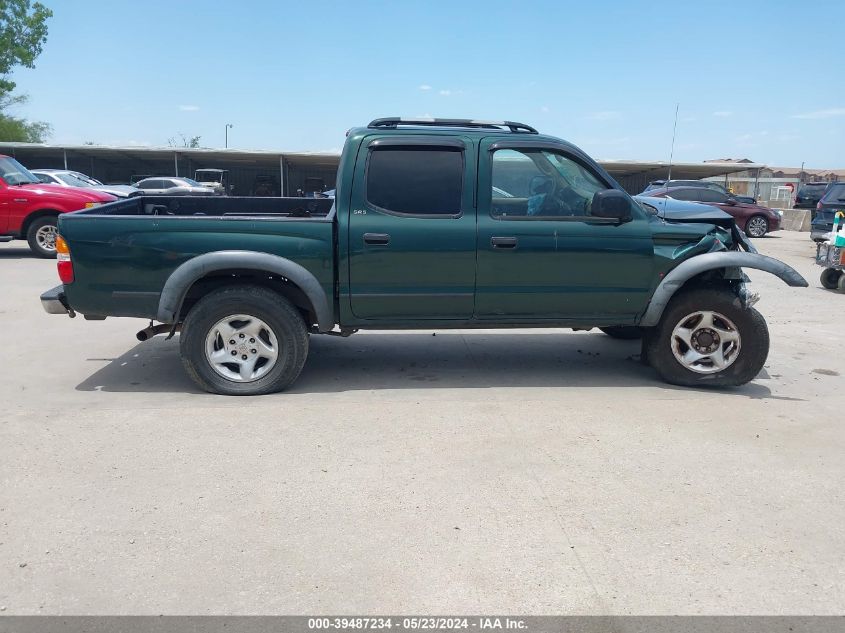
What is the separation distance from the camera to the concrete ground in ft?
9.85

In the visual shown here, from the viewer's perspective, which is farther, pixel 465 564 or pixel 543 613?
pixel 465 564

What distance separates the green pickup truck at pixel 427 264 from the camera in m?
5.24

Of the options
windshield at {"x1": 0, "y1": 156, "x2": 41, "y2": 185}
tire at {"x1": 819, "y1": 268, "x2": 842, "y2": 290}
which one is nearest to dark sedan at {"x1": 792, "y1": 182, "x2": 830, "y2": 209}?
tire at {"x1": 819, "y1": 268, "x2": 842, "y2": 290}

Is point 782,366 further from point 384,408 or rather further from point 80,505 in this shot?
point 80,505

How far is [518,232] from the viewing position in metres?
5.44

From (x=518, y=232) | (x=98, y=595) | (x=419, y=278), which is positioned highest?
(x=518, y=232)

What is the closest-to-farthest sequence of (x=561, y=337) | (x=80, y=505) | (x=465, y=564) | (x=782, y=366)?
(x=465, y=564) < (x=80, y=505) < (x=782, y=366) < (x=561, y=337)

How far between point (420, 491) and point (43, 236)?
12.0m

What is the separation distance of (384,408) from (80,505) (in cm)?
215

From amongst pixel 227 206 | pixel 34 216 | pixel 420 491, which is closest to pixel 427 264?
pixel 420 491

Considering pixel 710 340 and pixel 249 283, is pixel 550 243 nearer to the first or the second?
pixel 710 340

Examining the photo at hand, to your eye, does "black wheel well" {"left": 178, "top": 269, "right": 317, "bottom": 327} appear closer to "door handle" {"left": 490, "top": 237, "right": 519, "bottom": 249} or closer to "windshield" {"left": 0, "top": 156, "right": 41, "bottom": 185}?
"door handle" {"left": 490, "top": 237, "right": 519, "bottom": 249}

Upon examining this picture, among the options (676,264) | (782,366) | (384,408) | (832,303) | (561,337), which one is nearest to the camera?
(384,408)

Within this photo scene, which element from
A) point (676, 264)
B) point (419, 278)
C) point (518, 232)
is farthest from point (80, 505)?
point (676, 264)
